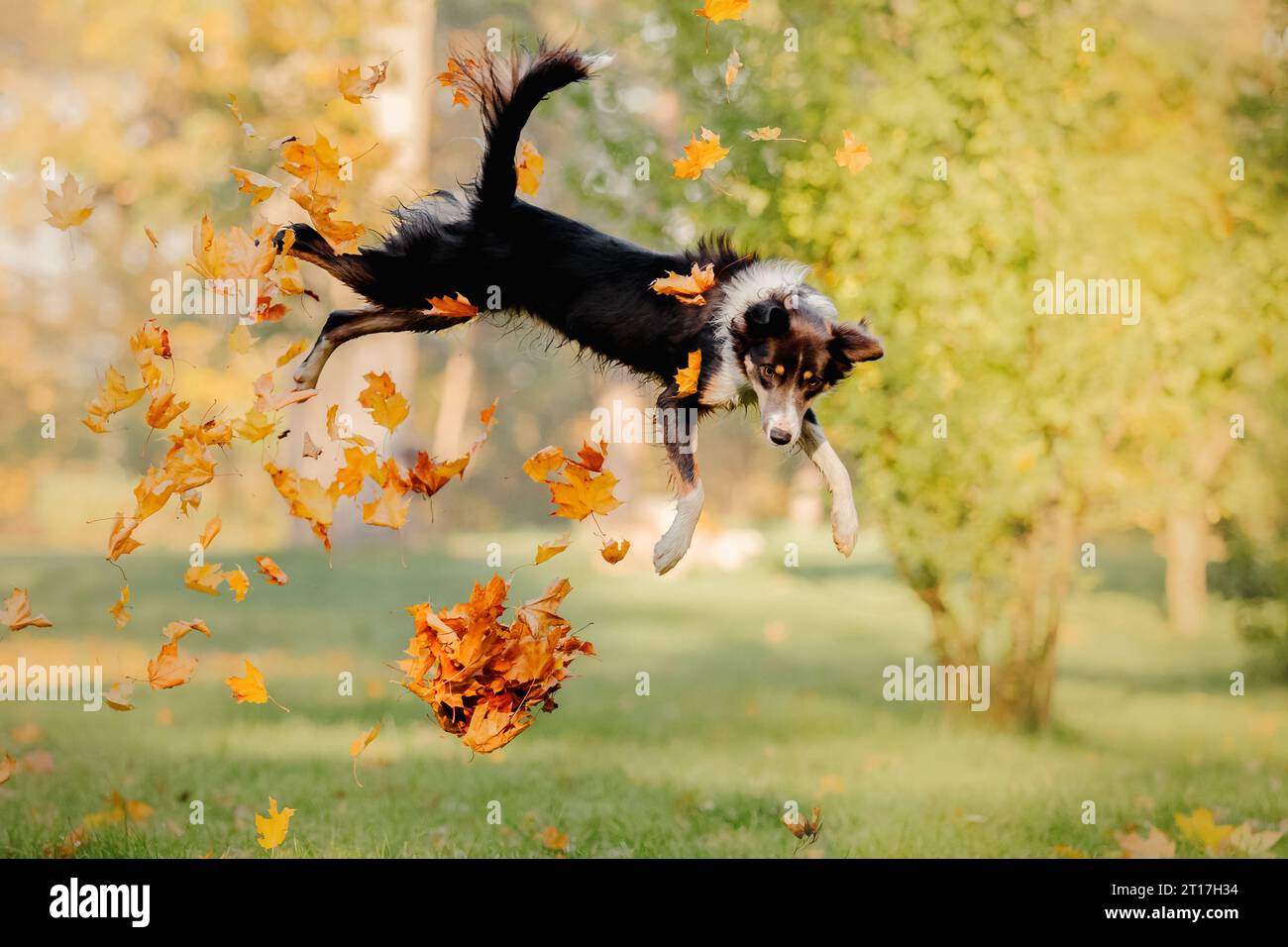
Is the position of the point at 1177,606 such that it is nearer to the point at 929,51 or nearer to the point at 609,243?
the point at 929,51

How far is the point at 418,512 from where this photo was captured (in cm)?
2616

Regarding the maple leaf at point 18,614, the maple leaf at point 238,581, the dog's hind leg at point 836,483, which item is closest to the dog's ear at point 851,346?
the dog's hind leg at point 836,483

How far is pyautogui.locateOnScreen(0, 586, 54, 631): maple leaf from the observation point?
4613mm

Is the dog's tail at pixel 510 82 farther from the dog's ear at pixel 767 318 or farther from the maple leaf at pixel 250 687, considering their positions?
the maple leaf at pixel 250 687

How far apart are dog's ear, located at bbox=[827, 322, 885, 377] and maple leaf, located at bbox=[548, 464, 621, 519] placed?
41.7 inches

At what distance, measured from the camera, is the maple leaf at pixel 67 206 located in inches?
175

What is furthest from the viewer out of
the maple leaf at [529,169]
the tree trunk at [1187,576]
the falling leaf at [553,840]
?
the tree trunk at [1187,576]

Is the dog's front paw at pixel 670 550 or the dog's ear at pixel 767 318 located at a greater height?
the dog's ear at pixel 767 318

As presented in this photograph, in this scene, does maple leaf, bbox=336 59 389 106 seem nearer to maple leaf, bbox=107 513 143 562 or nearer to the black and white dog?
the black and white dog

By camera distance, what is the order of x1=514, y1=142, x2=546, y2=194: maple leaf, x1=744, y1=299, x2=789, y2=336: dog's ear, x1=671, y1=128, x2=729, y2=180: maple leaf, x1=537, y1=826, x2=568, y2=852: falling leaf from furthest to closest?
x1=537, y1=826, x2=568, y2=852: falling leaf → x1=514, y1=142, x2=546, y2=194: maple leaf → x1=744, y1=299, x2=789, y2=336: dog's ear → x1=671, y1=128, x2=729, y2=180: maple leaf

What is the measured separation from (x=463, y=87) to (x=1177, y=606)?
14123 millimetres

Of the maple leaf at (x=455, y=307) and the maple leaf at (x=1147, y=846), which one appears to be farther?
the maple leaf at (x=1147, y=846)

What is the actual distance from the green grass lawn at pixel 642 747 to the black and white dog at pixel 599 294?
93.2 inches

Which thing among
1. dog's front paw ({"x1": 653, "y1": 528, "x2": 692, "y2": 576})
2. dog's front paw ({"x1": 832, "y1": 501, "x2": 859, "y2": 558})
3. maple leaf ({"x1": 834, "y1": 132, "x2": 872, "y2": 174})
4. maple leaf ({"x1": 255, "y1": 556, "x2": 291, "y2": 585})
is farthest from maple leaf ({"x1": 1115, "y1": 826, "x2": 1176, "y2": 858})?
maple leaf ({"x1": 255, "y1": 556, "x2": 291, "y2": 585})
